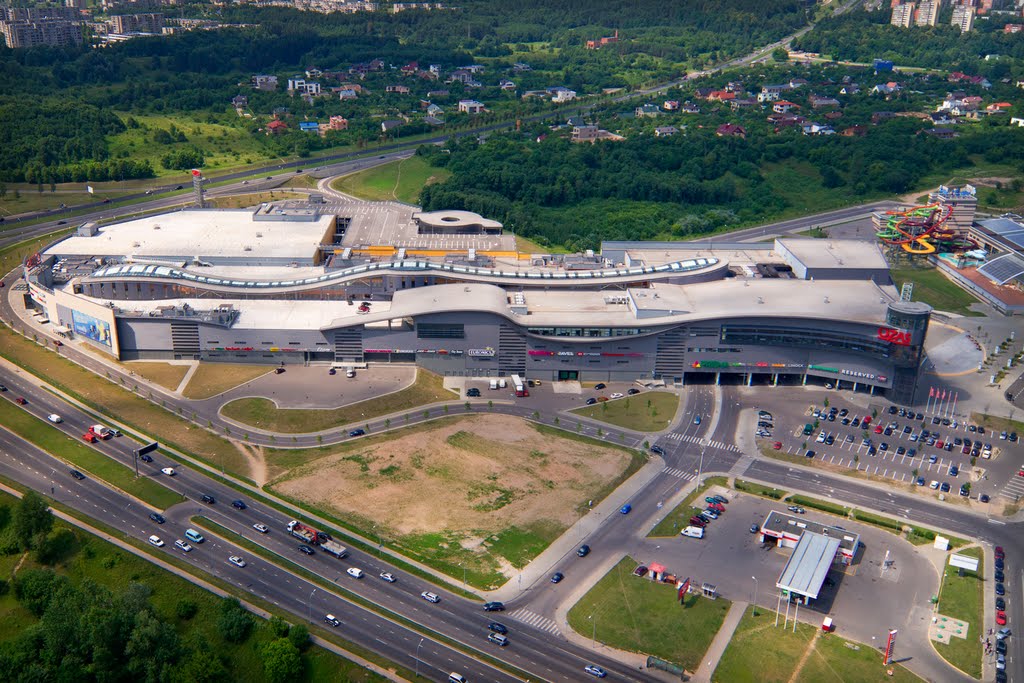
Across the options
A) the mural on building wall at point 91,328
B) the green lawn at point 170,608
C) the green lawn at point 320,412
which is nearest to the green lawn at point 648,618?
the green lawn at point 170,608

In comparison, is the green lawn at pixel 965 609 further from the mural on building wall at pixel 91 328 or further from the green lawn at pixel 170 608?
the mural on building wall at pixel 91 328

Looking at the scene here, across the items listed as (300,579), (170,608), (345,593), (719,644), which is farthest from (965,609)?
(170,608)

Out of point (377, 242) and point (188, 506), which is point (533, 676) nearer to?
point (188, 506)

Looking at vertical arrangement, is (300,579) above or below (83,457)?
below

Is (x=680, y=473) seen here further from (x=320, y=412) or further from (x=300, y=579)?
(x=320, y=412)

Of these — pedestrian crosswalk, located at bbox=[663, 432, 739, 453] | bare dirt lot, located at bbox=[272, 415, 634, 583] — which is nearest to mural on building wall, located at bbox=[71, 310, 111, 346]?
bare dirt lot, located at bbox=[272, 415, 634, 583]
